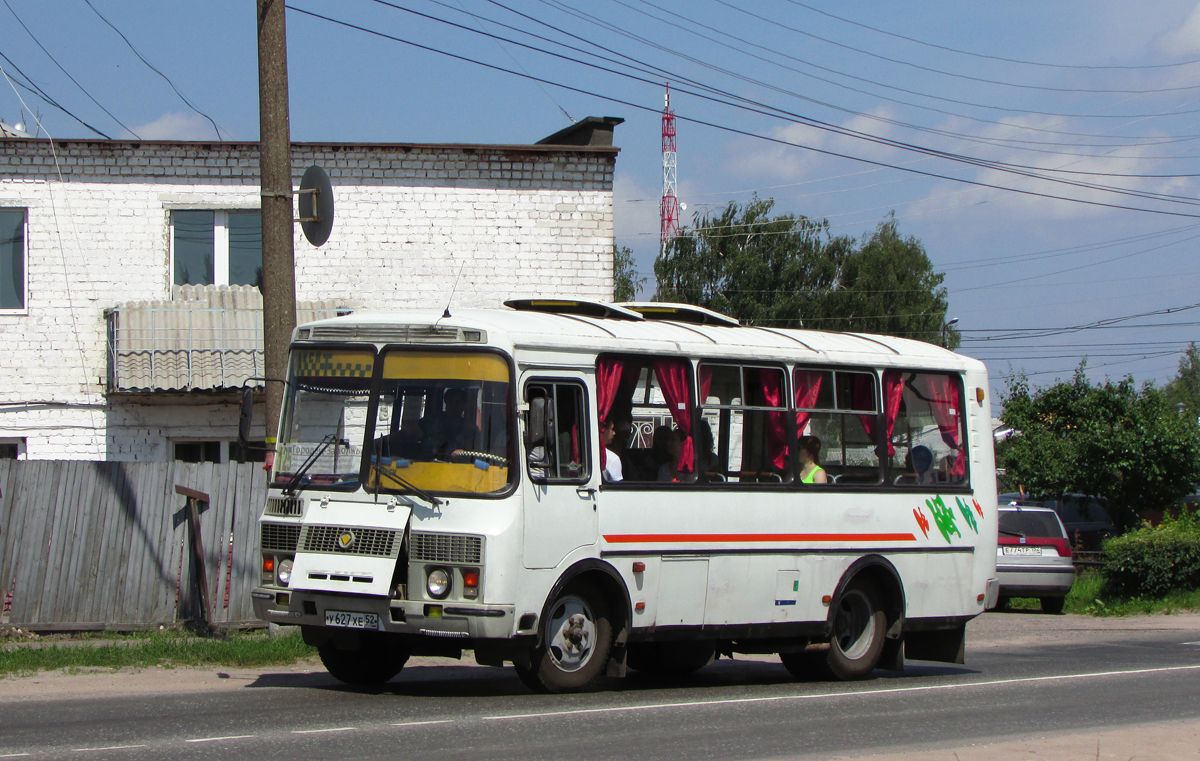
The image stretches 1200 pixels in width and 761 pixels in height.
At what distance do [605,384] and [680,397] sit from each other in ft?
2.66

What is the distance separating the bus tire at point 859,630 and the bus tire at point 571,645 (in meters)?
2.72

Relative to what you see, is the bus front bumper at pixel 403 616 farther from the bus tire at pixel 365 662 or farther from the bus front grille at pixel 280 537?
the bus tire at pixel 365 662

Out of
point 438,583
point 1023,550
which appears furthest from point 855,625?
point 1023,550

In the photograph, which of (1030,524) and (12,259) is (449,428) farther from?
(1030,524)

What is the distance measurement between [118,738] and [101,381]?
→ 12973 millimetres

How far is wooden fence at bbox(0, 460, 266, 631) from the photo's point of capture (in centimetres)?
1519

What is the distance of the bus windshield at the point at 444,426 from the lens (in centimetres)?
1036

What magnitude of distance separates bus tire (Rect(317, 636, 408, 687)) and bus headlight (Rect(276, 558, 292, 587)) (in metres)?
0.76

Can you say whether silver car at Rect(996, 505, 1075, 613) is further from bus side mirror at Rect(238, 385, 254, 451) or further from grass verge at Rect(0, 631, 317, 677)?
bus side mirror at Rect(238, 385, 254, 451)

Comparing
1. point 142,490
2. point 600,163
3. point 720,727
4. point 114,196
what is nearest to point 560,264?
point 600,163

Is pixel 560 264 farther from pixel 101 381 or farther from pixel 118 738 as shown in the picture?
pixel 118 738

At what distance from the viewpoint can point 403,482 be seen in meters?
10.4

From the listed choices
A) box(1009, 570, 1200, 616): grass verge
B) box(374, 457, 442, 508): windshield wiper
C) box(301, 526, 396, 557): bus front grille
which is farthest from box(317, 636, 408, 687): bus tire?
box(1009, 570, 1200, 616): grass verge

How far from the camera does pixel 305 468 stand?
10.9 metres
